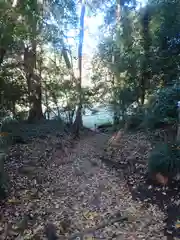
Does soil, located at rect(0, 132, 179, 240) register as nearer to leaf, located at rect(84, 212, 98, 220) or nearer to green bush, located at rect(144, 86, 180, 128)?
leaf, located at rect(84, 212, 98, 220)

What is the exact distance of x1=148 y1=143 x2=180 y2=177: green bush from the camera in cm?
427

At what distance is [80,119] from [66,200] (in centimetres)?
439

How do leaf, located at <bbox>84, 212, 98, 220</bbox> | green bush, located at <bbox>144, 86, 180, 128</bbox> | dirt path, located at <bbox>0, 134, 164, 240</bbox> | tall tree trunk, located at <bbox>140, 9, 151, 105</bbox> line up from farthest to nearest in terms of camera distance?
tall tree trunk, located at <bbox>140, 9, 151, 105</bbox> < green bush, located at <bbox>144, 86, 180, 128</bbox> < leaf, located at <bbox>84, 212, 98, 220</bbox> < dirt path, located at <bbox>0, 134, 164, 240</bbox>

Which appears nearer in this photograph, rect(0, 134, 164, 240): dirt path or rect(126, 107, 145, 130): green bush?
rect(0, 134, 164, 240): dirt path

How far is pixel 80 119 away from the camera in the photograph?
8336mm

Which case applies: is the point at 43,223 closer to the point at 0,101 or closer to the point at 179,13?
the point at 0,101

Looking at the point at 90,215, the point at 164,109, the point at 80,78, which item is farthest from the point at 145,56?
the point at 90,215

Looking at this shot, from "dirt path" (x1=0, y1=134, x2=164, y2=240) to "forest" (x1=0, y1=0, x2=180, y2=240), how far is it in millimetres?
16

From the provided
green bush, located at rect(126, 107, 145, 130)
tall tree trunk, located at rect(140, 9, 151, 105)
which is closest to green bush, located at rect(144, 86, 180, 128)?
green bush, located at rect(126, 107, 145, 130)

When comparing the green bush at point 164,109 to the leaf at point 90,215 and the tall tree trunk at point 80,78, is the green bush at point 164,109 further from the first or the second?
the leaf at point 90,215

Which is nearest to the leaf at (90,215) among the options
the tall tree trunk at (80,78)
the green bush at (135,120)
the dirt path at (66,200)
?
the dirt path at (66,200)

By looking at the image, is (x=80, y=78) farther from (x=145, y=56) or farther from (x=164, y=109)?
(x=145, y=56)

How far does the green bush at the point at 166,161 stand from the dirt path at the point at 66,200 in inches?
24.3

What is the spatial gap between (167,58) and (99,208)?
666 centimetres
